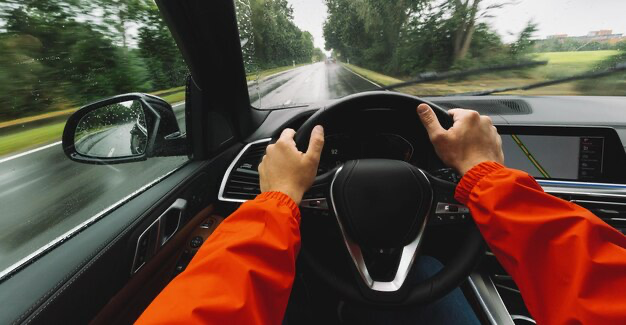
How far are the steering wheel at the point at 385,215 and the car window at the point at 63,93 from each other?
3.40ft

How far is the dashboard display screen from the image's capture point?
7.50ft

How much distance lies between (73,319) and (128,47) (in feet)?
4.45

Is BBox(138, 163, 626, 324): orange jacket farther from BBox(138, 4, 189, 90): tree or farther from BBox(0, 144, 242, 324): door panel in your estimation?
BBox(138, 4, 189, 90): tree

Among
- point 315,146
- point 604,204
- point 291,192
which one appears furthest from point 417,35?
point 291,192

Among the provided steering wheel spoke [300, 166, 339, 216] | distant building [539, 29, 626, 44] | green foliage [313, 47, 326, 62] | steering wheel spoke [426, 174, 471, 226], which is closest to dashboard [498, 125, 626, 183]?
distant building [539, 29, 626, 44]

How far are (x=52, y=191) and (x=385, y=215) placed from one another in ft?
5.08

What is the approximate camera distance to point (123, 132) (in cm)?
185

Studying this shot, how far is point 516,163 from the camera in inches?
93.7

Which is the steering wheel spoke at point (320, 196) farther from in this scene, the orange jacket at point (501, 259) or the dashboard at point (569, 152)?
the dashboard at point (569, 152)

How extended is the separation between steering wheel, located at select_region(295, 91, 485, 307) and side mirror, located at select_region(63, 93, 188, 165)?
996mm

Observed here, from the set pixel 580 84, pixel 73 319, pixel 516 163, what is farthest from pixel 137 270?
pixel 580 84

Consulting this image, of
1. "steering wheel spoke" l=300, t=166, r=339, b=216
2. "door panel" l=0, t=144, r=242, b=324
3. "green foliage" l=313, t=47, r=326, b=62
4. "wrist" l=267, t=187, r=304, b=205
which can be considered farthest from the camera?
"green foliage" l=313, t=47, r=326, b=62

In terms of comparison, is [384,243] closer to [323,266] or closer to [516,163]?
[323,266]

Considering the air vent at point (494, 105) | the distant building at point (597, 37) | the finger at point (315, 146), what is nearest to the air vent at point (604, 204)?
the air vent at point (494, 105)
